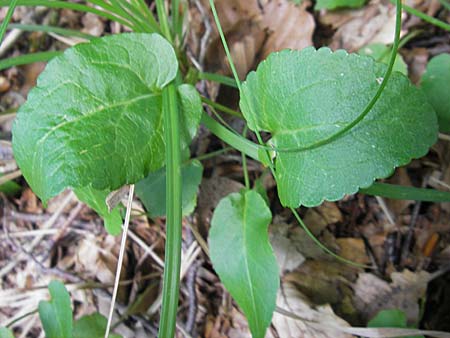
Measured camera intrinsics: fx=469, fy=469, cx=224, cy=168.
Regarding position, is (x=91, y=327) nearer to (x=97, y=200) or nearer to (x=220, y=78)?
(x=97, y=200)

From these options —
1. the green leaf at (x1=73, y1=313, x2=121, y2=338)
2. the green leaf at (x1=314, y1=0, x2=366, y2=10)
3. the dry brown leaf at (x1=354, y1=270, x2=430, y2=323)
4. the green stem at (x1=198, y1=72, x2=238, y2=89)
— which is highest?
the green leaf at (x1=314, y1=0, x2=366, y2=10)

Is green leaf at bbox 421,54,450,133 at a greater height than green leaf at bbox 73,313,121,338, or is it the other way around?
green leaf at bbox 421,54,450,133

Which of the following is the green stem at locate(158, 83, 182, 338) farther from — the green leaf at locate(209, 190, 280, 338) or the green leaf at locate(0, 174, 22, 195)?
the green leaf at locate(0, 174, 22, 195)

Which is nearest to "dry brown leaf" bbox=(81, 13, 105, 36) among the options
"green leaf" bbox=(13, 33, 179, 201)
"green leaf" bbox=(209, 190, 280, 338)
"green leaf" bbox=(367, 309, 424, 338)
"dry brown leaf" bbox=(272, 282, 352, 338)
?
"green leaf" bbox=(13, 33, 179, 201)

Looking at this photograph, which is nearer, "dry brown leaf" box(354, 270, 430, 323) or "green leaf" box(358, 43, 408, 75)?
"dry brown leaf" box(354, 270, 430, 323)

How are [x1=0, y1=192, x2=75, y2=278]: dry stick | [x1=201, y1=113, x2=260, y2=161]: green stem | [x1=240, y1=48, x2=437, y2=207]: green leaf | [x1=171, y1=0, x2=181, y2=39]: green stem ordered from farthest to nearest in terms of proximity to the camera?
[x1=0, y1=192, x2=75, y2=278]: dry stick < [x1=171, y1=0, x2=181, y2=39]: green stem < [x1=201, y1=113, x2=260, y2=161]: green stem < [x1=240, y1=48, x2=437, y2=207]: green leaf

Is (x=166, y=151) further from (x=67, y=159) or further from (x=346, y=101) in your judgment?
(x=346, y=101)

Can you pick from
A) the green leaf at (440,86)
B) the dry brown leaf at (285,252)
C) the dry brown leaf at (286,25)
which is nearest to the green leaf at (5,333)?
the dry brown leaf at (285,252)
